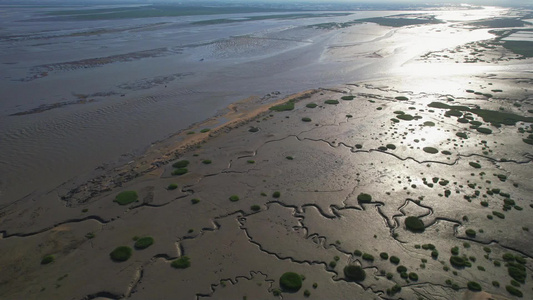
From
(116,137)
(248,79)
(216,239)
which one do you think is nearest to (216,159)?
(216,239)

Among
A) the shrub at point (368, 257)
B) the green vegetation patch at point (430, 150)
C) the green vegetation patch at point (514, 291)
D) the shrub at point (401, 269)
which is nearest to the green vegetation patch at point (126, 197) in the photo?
the shrub at point (368, 257)

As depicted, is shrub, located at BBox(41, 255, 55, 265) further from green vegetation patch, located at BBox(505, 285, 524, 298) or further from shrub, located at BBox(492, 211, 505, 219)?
shrub, located at BBox(492, 211, 505, 219)

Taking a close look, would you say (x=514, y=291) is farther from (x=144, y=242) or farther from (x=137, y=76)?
(x=137, y=76)

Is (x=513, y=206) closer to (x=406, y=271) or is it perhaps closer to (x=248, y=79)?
(x=406, y=271)

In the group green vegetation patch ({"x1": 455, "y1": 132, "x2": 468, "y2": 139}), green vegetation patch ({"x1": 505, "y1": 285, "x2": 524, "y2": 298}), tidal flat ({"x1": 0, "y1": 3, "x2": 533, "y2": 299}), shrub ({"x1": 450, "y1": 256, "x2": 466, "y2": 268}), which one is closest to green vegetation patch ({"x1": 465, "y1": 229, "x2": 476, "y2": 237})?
tidal flat ({"x1": 0, "y1": 3, "x2": 533, "y2": 299})

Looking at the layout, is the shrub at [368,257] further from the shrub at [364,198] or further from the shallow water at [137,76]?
the shallow water at [137,76]

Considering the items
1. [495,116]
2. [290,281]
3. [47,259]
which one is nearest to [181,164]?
[47,259]
